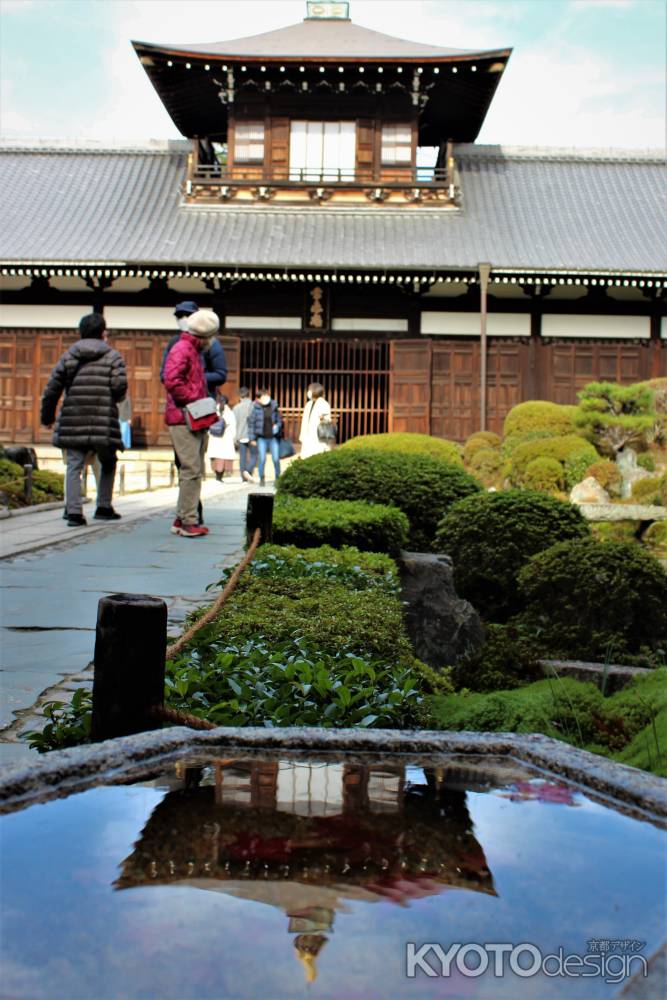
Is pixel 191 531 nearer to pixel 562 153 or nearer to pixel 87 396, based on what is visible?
pixel 87 396

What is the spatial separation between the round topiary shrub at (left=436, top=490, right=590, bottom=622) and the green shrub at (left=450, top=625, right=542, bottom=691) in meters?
1.41

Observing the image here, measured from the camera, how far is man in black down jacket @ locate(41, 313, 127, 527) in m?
8.12

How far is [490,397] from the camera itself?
19656 mm

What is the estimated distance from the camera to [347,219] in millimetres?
20609

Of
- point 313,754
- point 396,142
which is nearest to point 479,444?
point 396,142

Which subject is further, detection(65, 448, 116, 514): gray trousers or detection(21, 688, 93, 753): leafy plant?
detection(65, 448, 116, 514): gray trousers

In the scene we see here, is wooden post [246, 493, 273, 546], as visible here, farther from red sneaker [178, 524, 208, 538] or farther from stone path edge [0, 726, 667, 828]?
stone path edge [0, 726, 667, 828]

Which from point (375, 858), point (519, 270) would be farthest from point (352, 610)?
point (519, 270)

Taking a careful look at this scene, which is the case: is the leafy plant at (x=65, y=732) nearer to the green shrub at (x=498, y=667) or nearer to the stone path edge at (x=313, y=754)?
the stone path edge at (x=313, y=754)

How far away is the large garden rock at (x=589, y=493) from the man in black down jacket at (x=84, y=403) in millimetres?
6054

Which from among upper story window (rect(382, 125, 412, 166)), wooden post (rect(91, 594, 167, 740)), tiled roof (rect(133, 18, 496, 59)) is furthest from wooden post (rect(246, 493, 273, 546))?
upper story window (rect(382, 125, 412, 166))

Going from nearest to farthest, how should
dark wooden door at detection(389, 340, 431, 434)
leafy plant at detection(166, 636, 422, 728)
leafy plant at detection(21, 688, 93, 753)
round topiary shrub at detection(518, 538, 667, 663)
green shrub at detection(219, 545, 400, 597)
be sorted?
leafy plant at detection(21, 688, 93, 753) < leafy plant at detection(166, 636, 422, 728) < green shrub at detection(219, 545, 400, 597) < round topiary shrub at detection(518, 538, 667, 663) < dark wooden door at detection(389, 340, 431, 434)

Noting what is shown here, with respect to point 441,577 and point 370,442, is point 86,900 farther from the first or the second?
point 370,442

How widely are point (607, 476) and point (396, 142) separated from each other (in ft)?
38.9
